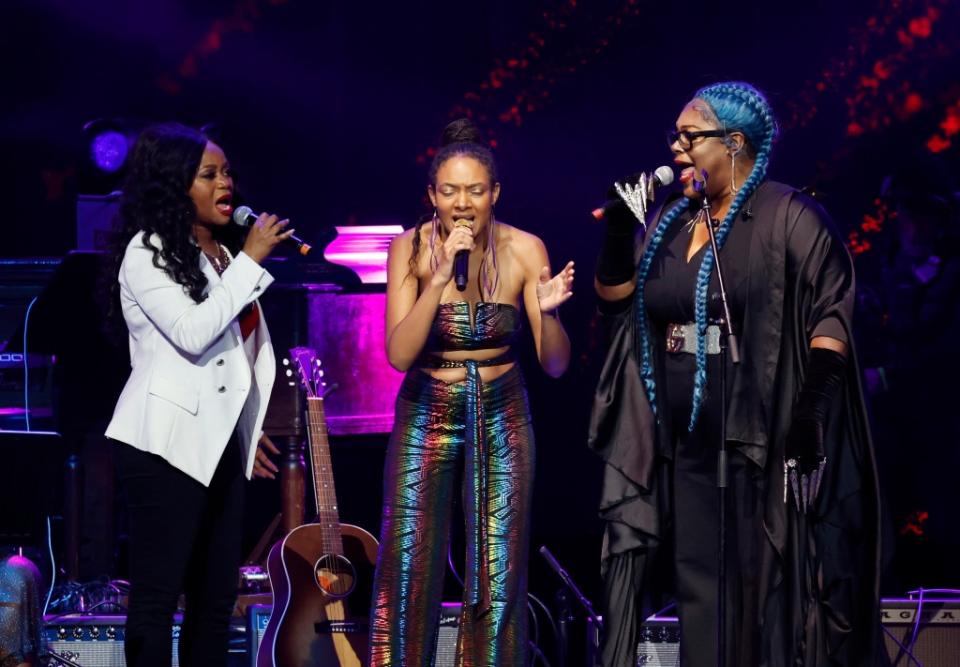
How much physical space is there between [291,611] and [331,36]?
13.6 feet

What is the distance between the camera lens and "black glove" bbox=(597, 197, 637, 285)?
11.5ft

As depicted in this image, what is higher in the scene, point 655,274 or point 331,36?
point 331,36

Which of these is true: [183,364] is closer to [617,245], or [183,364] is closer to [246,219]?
[246,219]

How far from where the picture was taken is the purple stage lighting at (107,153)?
6316 mm

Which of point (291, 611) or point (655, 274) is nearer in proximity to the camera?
point (655, 274)

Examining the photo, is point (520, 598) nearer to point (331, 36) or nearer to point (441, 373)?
point (441, 373)

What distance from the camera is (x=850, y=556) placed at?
142 inches

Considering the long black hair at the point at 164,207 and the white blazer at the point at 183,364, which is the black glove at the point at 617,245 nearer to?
the white blazer at the point at 183,364

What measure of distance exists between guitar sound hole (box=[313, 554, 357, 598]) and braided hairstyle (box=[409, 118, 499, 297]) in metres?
1.17

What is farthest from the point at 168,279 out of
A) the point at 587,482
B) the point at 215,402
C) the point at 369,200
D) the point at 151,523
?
the point at 587,482

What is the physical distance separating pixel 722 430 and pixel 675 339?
324 millimetres

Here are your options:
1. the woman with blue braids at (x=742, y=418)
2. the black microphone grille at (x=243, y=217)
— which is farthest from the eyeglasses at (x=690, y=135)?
the black microphone grille at (x=243, y=217)

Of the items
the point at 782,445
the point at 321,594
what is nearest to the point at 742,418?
the point at 782,445

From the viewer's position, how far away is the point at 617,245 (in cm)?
363
